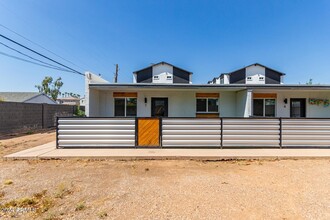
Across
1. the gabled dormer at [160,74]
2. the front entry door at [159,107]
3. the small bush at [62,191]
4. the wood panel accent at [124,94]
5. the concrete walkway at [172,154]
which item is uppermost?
the gabled dormer at [160,74]

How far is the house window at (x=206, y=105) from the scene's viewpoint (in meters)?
11.1

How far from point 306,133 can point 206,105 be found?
5.36 meters

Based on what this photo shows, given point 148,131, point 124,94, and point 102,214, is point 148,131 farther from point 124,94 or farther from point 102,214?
point 124,94

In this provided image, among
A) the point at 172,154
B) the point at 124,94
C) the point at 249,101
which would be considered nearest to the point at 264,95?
the point at 249,101

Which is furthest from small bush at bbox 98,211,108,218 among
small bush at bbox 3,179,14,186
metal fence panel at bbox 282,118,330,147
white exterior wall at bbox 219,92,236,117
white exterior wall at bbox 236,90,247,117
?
white exterior wall at bbox 219,92,236,117

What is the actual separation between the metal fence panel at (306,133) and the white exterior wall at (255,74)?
21.4m

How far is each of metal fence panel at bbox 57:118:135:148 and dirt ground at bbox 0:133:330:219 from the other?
128cm

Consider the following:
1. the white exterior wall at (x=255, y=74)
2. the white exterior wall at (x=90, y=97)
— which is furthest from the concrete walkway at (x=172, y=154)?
the white exterior wall at (x=255, y=74)

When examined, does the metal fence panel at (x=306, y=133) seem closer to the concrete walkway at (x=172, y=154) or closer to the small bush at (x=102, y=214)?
the concrete walkway at (x=172, y=154)

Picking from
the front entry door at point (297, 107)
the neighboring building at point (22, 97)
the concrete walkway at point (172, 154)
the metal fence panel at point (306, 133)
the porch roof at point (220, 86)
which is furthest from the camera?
the neighboring building at point (22, 97)

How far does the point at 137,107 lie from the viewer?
11.0 metres

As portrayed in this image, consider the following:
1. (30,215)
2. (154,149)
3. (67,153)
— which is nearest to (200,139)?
(154,149)

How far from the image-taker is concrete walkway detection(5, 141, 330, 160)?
557 cm

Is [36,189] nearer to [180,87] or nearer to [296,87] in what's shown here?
[180,87]
